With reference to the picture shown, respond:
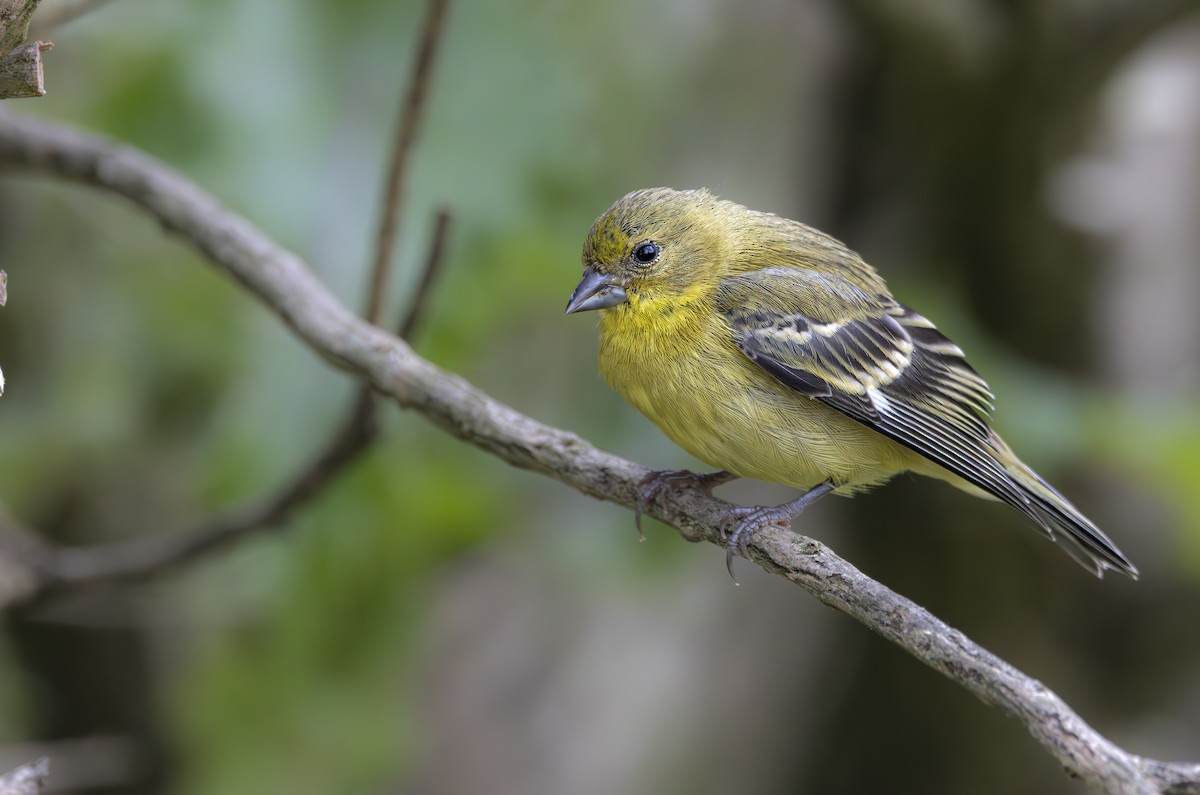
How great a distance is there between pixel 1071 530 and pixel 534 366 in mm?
2679

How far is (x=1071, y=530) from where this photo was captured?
3.11m

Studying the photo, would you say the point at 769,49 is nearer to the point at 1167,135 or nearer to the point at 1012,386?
the point at 1167,135

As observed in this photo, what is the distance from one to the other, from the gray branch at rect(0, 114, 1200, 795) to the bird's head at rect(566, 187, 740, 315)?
0.62 m

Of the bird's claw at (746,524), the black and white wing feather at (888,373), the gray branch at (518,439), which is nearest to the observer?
the gray branch at (518,439)

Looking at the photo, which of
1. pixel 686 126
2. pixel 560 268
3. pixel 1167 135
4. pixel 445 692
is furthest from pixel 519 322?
pixel 1167 135

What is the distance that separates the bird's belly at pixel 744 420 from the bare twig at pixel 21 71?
172cm

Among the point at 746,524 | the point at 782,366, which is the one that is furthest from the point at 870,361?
the point at 746,524

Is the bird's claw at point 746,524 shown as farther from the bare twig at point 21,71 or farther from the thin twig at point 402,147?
the bare twig at point 21,71

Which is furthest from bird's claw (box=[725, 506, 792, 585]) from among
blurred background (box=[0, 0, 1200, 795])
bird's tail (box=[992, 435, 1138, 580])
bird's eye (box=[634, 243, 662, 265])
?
blurred background (box=[0, 0, 1200, 795])

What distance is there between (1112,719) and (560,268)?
2903mm

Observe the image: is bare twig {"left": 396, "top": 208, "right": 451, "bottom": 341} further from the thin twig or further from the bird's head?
the bird's head

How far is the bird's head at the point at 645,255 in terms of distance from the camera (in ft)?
11.1

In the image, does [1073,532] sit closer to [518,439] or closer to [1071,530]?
[1071,530]

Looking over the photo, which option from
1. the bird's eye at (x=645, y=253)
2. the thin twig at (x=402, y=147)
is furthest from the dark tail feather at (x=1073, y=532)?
the thin twig at (x=402, y=147)
